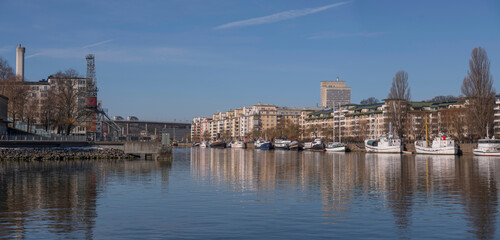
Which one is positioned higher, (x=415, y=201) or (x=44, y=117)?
(x=44, y=117)

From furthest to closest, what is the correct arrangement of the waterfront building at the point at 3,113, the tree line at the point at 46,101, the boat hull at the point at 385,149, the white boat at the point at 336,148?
the white boat at the point at 336,148
the boat hull at the point at 385,149
the tree line at the point at 46,101
the waterfront building at the point at 3,113

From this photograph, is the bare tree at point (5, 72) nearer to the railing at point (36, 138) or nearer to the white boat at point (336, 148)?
the railing at point (36, 138)

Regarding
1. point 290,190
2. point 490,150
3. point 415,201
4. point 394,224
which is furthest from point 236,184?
point 490,150

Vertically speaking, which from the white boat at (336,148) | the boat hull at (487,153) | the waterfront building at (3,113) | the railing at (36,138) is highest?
the waterfront building at (3,113)

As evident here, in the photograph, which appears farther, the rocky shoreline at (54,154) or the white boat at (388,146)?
the white boat at (388,146)

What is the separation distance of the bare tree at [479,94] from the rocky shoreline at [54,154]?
265 feet

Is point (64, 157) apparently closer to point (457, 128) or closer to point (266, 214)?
point (266, 214)

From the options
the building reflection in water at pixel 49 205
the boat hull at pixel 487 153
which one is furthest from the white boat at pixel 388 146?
the building reflection in water at pixel 49 205

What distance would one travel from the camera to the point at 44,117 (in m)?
121

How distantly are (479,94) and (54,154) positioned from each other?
94.6 meters

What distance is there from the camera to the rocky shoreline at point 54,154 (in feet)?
272

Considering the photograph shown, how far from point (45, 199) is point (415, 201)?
23346 millimetres

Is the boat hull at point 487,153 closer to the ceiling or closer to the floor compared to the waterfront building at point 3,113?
closer to the floor

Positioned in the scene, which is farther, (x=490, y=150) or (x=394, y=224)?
(x=490, y=150)
